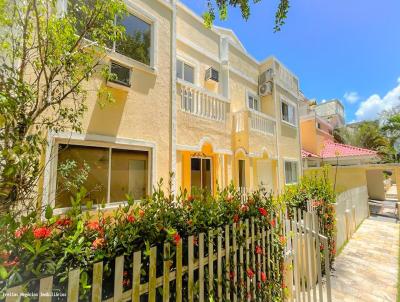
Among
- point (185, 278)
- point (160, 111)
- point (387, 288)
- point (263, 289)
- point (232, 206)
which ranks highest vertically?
point (160, 111)

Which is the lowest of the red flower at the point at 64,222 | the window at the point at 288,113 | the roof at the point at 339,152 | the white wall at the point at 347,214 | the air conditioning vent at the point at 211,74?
the white wall at the point at 347,214

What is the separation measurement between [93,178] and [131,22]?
16.9 feet

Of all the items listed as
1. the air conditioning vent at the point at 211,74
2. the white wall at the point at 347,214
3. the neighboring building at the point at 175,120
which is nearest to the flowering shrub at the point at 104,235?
the neighboring building at the point at 175,120

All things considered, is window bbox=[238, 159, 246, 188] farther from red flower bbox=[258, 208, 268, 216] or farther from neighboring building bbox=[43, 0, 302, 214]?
red flower bbox=[258, 208, 268, 216]

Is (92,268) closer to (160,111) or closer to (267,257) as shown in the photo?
(267,257)

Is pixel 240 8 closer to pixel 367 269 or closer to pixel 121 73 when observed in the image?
pixel 121 73

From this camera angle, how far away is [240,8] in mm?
4477

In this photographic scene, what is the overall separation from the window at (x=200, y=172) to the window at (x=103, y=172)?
3107 millimetres

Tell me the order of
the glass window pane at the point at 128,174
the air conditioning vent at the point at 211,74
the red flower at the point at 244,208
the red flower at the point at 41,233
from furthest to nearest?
the air conditioning vent at the point at 211,74
the glass window pane at the point at 128,174
the red flower at the point at 244,208
the red flower at the point at 41,233

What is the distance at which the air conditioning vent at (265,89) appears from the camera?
13357 mm

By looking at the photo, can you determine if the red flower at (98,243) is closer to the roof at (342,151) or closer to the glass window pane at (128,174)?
the glass window pane at (128,174)

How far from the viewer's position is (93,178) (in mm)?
5434

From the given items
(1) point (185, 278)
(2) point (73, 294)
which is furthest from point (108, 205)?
(2) point (73, 294)

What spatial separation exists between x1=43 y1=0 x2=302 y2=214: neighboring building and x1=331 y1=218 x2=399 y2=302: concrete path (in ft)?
13.0
